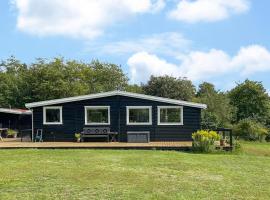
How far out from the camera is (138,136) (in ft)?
73.1

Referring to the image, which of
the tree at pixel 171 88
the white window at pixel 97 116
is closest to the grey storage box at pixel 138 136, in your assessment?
the white window at pixel 97 116

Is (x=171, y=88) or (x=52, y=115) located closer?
(x=52, y=115)

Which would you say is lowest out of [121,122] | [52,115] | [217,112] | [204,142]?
[204,142]

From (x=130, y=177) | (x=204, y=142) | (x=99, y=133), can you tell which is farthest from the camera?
(x=99, y=133)

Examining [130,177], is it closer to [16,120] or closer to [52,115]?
[52,115]

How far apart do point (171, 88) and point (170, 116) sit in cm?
1958

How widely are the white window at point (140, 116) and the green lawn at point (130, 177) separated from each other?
22.2 feet

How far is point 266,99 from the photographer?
136 ft

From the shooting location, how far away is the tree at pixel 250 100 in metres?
41.1

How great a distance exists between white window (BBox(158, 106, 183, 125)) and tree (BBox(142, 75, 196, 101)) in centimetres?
1909

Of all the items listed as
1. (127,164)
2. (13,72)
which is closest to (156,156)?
(127,164)

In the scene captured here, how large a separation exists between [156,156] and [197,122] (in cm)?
729

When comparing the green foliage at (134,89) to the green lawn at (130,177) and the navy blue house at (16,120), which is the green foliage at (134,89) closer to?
the navy blue house at (16,120)

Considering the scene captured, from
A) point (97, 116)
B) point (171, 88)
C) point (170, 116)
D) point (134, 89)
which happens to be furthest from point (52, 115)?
point (134, 89)
